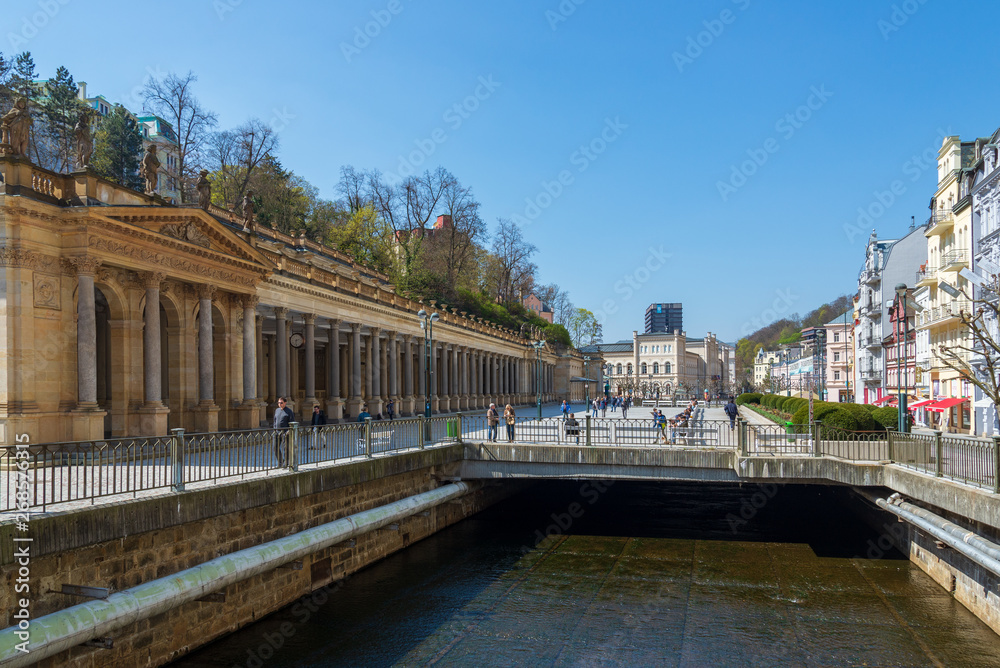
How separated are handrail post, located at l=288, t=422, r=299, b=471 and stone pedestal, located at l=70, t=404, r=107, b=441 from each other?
6.07 metres

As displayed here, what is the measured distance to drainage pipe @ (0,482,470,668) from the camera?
877cm

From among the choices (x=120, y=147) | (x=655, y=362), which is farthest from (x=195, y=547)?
(x=655, y=362)

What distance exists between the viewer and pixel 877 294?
6003 cm

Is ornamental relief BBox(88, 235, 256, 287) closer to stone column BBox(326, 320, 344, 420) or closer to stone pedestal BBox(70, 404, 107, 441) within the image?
stone pedestal BBox(70, 404, 107, 441)

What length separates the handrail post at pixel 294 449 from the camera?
48.4ft

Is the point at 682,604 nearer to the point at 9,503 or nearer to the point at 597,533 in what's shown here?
the point at 597,533

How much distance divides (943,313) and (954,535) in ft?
98.7

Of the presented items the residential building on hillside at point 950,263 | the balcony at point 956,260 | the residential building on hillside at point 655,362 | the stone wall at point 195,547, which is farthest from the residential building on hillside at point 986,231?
the residential building on hillside at point 655,362

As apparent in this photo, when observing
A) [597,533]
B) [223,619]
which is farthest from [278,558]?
[597,533]

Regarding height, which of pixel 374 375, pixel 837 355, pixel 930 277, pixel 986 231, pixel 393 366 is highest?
pixel 986 231

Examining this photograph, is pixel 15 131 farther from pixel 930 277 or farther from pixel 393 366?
pixel 930 277

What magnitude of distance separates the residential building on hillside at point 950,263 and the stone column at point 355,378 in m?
28.3

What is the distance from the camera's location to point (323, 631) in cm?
1356

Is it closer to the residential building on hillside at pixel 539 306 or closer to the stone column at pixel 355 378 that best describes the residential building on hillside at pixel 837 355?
the residential building on hillside at pixel 539 306
